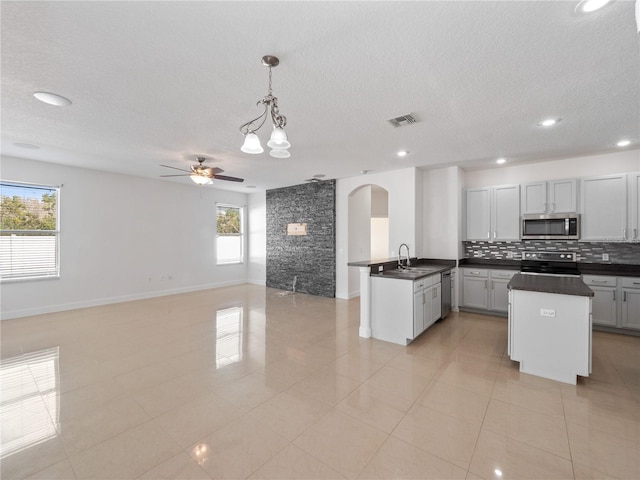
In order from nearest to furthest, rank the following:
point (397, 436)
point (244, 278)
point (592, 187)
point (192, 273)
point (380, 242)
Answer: point (397, 436) → point (592, 187) → point (192, 273) → point (244, 278) → point (380, 242)

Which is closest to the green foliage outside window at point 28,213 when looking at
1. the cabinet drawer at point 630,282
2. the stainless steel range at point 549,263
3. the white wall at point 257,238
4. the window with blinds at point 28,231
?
the window with blinds at point 28,231

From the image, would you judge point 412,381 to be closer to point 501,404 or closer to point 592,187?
point 501,404

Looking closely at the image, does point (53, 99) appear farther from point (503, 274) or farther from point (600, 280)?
point (600, 280)

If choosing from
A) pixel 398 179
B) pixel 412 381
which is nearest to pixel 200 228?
pixel 398 179

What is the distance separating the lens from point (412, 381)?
9.35ft

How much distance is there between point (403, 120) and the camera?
3.32 m

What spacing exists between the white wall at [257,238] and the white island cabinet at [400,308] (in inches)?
199

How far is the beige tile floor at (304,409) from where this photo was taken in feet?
5.94

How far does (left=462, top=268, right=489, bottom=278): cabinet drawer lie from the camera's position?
5.15m

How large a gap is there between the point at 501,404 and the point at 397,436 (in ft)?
3.55

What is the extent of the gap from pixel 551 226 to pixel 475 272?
1393 millimetres

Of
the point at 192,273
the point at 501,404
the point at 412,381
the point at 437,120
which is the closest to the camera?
the point at 501,404

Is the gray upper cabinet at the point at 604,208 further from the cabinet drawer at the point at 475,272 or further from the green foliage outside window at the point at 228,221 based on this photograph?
the green foliage outside window at the point at 228,221

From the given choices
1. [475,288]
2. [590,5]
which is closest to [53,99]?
[590,5]
